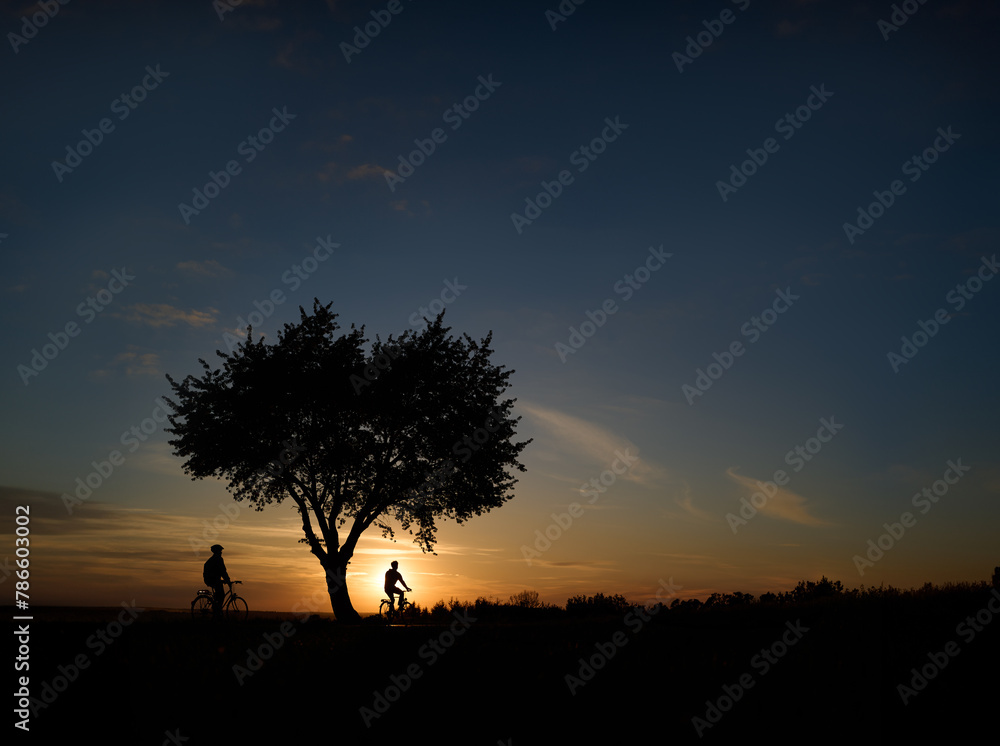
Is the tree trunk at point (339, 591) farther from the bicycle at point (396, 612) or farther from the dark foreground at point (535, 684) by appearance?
the dark foreground at point (535, 684)

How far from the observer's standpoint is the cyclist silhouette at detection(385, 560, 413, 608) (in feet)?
98.3

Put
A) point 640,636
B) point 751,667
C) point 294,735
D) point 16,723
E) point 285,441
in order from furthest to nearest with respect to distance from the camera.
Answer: point 285,441, point 640,636, point 751,667, point 16,723, point 294,735

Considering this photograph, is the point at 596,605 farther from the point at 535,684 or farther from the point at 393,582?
the point at 535,684

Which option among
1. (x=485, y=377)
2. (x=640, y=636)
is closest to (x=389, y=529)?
(x=485, y=377)

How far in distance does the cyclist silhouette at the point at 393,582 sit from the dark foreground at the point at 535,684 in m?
13.0

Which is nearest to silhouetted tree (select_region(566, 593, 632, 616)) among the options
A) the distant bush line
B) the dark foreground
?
the distant bush line

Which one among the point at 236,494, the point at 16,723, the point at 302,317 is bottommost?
the point at 16,723

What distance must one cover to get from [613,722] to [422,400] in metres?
24.9

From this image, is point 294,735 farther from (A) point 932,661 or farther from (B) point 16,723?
(A) point 932,661

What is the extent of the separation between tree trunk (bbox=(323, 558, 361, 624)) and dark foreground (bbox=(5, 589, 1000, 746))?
1587 centimetres

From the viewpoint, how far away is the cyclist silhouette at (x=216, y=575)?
2606cm

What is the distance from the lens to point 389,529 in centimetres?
3562

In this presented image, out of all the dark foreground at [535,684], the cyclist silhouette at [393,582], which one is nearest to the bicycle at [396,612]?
the cyclist silhouette at [393,582]

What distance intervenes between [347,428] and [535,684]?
77.3ft
